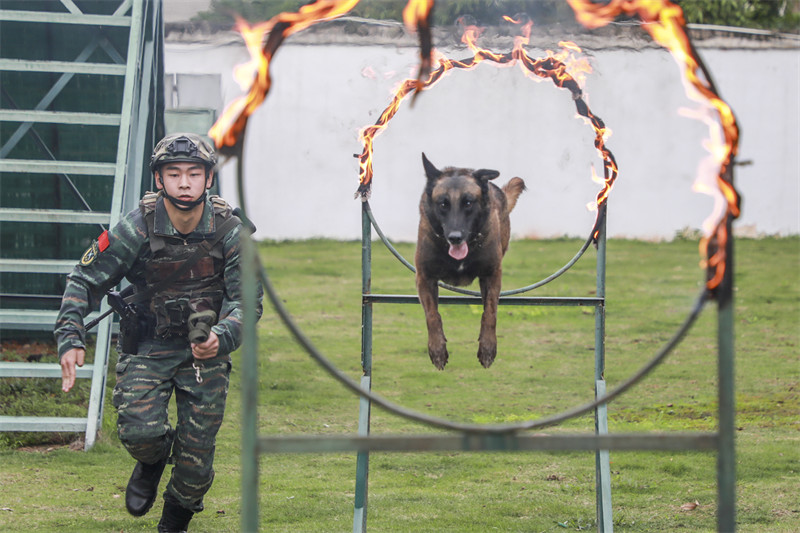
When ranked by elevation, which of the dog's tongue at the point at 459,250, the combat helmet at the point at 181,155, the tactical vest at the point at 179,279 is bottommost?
the tactical vest at the point at 179,279

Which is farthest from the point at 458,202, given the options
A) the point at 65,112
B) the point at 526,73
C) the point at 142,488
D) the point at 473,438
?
the point at 65,112

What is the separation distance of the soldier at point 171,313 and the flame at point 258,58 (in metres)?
1.89

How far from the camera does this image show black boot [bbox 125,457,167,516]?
16.0 ft

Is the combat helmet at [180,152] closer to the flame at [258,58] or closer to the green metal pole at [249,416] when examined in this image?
the flame at [258,58]

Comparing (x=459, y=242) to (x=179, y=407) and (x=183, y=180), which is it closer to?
(x=183, y=180)

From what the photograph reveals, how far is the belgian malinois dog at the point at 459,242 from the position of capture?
4.30 meters

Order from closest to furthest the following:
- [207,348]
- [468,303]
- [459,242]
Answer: [459,242] → [207,348] → [468,303]

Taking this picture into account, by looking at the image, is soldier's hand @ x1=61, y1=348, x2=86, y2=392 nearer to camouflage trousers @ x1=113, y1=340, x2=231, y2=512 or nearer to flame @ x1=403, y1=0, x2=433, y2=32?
camouflage trousers @ x1=113, y1=340, x2=231, y2=512

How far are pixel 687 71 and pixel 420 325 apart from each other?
9.57 metres

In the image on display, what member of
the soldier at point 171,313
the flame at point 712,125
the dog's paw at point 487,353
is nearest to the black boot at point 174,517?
the soldier at point 171,313

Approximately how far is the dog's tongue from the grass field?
1.97 meters

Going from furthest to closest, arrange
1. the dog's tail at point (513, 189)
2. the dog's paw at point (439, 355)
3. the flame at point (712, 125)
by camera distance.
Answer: the dog's tail at point (513, 189)
the dog's paw at point (439, 355)
the flame at point (712, 125)

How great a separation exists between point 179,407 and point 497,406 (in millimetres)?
4616

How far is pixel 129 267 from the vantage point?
4.91 metres
